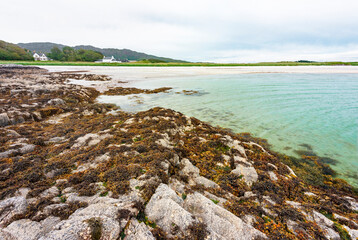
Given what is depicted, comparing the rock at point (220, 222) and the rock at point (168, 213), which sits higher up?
the rock at point (168, 213)

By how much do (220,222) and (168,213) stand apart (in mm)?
1201

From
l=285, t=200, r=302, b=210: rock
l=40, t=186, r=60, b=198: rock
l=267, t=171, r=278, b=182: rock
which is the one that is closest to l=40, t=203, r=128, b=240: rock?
l=40, t=186, r=60, b=198: rock

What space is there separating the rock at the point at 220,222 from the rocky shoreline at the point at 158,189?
0.02 metres

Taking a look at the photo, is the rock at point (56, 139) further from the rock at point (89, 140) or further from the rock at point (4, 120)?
the rock at point (4, 120)

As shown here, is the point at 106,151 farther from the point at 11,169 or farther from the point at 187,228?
the point at 187,228

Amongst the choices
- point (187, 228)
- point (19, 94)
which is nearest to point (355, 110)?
point (187, 228)

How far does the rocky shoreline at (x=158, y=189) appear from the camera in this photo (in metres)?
3.20

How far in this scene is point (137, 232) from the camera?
3.04m

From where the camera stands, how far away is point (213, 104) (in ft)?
60.0

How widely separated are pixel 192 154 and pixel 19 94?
20.1 m

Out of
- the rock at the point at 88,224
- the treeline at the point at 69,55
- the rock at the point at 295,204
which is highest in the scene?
the treeline at the point at 69,55

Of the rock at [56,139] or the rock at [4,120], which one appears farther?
the rock at [4,120]

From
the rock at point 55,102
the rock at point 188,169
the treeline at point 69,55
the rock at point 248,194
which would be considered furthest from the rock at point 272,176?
the treeline at point 69,55

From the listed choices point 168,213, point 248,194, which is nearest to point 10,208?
point 168,213
